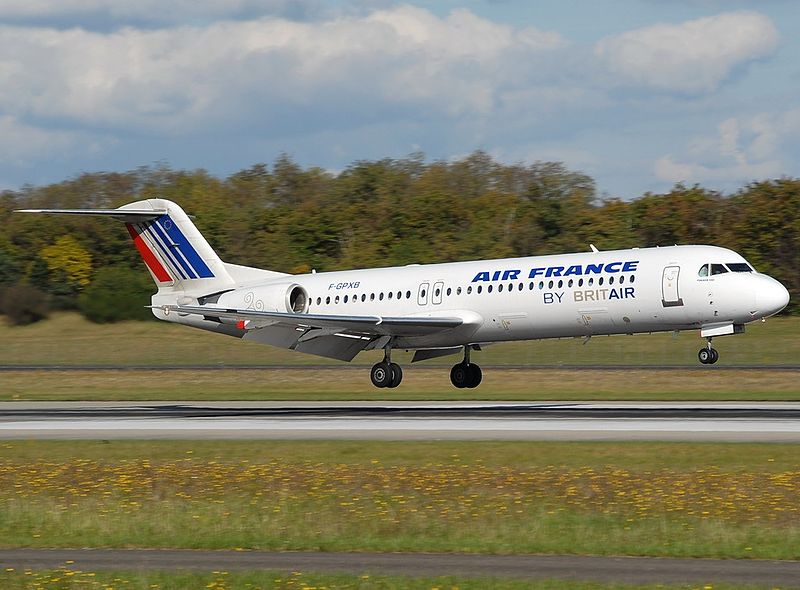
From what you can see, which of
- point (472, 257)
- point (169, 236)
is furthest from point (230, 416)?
point (472, 257)

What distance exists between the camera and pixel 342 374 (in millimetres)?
50812

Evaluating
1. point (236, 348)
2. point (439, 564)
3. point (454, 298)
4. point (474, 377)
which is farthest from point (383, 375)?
point (439, 564)

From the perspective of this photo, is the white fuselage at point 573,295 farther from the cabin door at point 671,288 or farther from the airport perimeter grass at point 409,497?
the airport perimeter grass at point 409,497

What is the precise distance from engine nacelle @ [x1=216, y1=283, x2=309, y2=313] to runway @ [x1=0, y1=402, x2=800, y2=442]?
5.17 metres

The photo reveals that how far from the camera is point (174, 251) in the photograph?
148 ft

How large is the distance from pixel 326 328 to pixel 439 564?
26157 millimetres

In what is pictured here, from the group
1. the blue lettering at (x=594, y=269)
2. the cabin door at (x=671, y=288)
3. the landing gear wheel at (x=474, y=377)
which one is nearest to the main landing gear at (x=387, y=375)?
the landing gear wheel at (x=474, y=377)

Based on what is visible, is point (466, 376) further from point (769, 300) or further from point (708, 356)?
point (769, 300)

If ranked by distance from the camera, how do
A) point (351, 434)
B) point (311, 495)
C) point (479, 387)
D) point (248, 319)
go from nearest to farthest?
point (311, 495), point (351, 434), point (248, 319), point (479, 387)


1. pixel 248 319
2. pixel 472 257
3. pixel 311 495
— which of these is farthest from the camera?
pixel 472 257

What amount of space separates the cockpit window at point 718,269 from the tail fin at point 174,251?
18048 mm

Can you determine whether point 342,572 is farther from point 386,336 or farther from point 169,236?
point 169,236

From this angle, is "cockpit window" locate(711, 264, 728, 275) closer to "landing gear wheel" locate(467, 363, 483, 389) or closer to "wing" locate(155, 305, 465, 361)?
"wing" locate(155, 305, 465, 361)

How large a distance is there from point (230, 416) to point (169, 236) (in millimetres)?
12885
